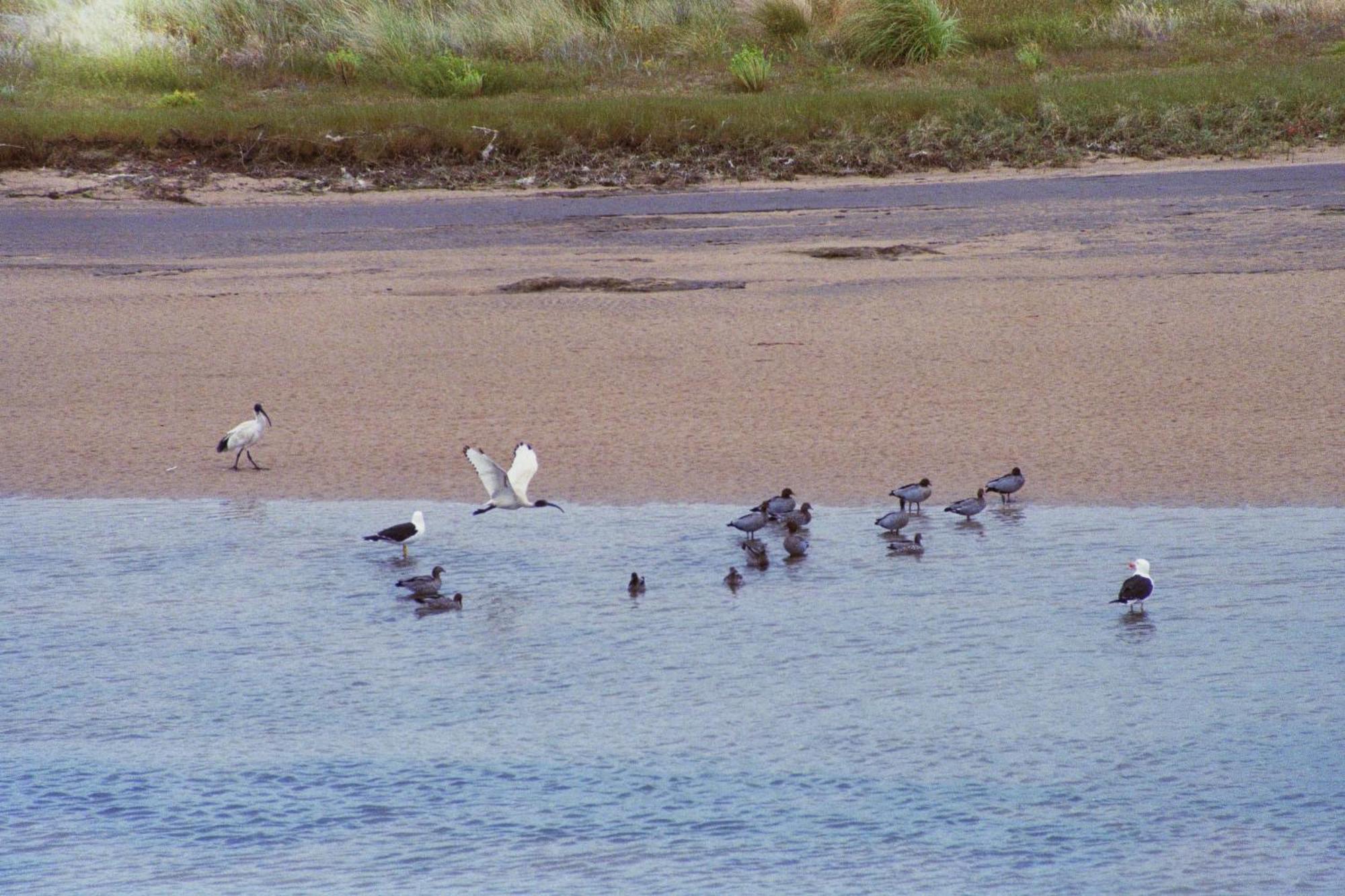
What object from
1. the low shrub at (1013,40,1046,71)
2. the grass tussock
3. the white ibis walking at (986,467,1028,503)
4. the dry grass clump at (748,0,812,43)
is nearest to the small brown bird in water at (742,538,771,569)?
the white ibis walking at (986,467,1028,503)

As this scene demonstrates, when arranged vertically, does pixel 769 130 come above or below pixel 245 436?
above

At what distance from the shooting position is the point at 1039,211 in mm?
17938

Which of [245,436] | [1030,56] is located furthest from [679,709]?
[1030,56]

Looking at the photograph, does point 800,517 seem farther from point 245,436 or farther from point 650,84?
point 650,84

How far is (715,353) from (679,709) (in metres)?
5.92

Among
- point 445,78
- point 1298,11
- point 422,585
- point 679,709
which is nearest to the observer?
point 679,709

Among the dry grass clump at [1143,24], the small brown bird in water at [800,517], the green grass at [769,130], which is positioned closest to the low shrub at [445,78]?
the green grass at [769,130]

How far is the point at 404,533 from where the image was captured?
8.50 meters

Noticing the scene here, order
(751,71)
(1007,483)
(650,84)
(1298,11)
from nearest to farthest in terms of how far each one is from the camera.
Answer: (1007,483)
(751,71)
(650,84)
(1298,11)

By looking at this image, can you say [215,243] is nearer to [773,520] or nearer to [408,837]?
[773,520]

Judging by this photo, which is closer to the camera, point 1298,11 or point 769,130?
point 769,130

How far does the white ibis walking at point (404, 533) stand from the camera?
8477 mm

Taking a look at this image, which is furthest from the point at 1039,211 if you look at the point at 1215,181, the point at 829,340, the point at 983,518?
the point at 983,518

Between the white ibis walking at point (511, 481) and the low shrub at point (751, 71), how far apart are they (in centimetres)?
1701
